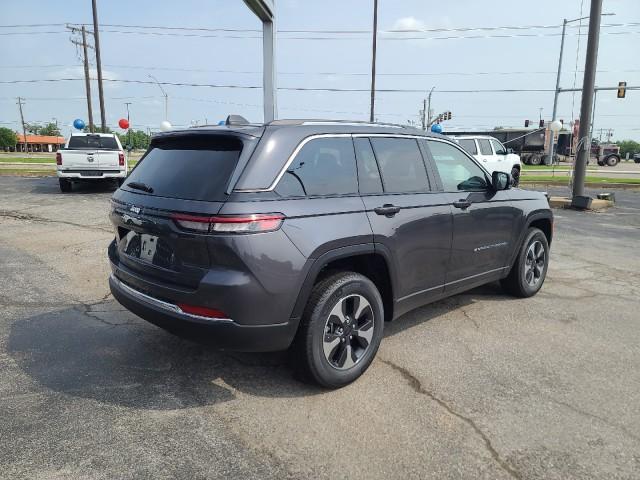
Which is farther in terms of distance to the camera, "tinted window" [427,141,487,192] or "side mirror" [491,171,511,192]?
"side mirror" [491,171,511,192]

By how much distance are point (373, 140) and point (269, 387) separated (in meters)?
1.95

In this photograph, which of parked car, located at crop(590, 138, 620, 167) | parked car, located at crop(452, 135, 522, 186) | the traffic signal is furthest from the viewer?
parked car, located at crop(590, 138, 620, 167)

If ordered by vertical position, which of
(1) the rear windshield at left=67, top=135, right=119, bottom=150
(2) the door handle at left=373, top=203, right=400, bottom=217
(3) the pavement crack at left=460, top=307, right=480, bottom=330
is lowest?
(3) the pavement crack at left=460, top=307, right=480, bottom=330

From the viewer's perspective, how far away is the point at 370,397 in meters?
3.23

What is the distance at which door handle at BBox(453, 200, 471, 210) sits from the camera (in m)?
4.20

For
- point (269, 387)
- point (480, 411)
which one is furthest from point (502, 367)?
point (269, 387)

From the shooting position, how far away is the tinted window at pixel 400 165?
148 inches

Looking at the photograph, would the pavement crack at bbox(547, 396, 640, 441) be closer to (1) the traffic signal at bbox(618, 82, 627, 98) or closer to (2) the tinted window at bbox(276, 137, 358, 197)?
(2) the tinted window at bbox(276, 137, 358, 197)

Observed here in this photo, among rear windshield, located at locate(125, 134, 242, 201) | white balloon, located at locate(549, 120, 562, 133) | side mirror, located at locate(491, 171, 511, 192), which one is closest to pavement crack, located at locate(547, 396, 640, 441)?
side mirror, located at locate(491, 171, 511, 192)

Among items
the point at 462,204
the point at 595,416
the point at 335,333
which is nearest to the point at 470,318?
the point at 462,204

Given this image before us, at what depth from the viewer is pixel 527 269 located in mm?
5336

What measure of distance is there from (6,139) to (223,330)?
117 m

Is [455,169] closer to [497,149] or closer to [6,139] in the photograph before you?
[497,149]

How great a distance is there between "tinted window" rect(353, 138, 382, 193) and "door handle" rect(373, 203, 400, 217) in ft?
0.44
